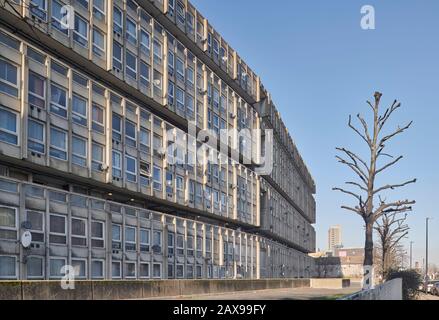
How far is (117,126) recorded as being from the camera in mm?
37156

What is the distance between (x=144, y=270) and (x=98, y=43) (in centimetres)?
1555

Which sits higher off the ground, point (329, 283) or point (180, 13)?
point (180, 13)

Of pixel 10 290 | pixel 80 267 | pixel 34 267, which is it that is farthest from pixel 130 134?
pixel 10 290

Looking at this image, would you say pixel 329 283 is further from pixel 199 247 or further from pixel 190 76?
pixel 190 76

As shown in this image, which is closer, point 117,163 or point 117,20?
point 117,163

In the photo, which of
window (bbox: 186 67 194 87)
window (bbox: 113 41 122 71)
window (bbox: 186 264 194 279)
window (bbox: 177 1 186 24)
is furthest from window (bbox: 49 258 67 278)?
window (bbox: 177 1 186 24)

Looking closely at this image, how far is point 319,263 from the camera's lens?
15450cm

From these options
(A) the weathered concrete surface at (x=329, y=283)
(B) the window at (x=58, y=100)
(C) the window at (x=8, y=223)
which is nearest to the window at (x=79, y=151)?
(B) the window at (x=58, y=100)

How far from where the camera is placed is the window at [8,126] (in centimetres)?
2694

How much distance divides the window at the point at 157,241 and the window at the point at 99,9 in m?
15.2

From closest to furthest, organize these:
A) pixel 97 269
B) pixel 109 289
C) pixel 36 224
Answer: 1. pixel 109 289
2. pixel 36 224
3. pixel 97 269
